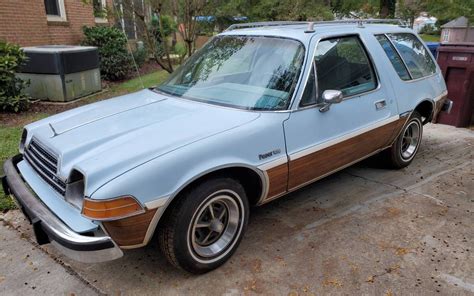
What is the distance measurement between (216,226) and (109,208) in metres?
0.91

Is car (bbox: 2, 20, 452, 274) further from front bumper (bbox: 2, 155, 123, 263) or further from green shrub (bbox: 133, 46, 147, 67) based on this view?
green shrub (bbox: 133, 46, 147, 67)

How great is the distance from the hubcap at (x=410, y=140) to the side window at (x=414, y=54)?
0.65 m

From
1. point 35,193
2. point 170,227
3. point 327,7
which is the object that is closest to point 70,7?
point 327,7

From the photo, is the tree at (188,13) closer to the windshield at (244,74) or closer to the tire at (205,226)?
the windshield at (244,74)

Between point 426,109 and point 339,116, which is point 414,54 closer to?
point 426,109

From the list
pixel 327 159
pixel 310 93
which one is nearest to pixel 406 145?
pixel 327 159

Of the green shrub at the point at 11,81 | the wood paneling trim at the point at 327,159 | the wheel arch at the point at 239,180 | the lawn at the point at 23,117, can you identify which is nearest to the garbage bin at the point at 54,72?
the lawn at the point at 23,117

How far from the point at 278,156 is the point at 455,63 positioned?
4.67 meters

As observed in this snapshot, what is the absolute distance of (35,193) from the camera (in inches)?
113

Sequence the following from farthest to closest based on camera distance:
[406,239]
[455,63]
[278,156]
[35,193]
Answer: [455,63] < [406,239] < [278,156] < [35,193]

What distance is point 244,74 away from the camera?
3.54 m

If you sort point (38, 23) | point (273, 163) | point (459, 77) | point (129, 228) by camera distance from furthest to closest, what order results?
point (38, 23)
point (459, 77)
point (273, 163)
point (129, 228)

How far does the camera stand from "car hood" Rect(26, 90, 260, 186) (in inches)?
99.4

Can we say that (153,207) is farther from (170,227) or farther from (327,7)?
(327,7)
